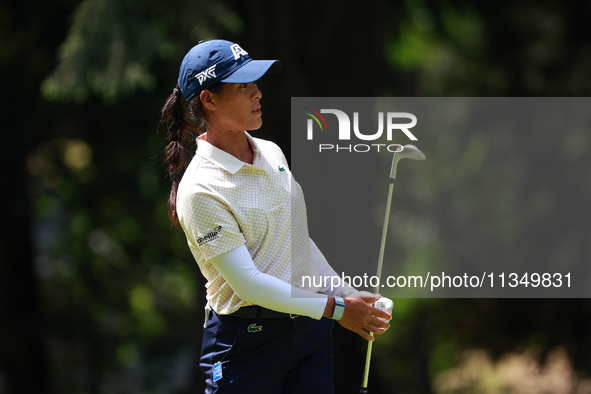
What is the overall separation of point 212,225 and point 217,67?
0.46 m

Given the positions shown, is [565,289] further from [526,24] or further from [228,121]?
[228,121]

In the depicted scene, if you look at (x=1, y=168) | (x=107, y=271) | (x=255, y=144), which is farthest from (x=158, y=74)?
(x=255, y=144)

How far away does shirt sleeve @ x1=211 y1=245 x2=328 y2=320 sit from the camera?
1798mm

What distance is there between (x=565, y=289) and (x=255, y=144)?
11.2 ft

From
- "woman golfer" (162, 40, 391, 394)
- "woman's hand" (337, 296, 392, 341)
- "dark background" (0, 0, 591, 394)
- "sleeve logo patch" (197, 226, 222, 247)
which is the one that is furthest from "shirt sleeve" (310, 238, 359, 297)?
"dark background" (0, 0, 591, 394)

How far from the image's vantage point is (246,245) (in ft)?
6.16

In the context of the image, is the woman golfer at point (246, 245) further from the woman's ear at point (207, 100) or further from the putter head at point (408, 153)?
the putter head at point (408, 153)

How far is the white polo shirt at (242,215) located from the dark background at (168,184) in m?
1.95

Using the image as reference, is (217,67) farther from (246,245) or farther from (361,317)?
(361,317)

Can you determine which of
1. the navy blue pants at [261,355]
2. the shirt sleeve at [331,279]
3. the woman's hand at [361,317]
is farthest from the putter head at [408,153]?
the navy blue pants at [261,355]

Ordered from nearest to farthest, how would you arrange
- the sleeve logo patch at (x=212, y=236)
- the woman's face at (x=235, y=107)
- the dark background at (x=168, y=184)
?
1. the sleeve logo patch at (x=212, y=236)
2. the woman's face at (x=235, y=107)
3. the dark background at (x=168, y=184)

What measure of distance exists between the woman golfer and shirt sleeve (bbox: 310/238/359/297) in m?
0.09

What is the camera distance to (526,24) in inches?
216

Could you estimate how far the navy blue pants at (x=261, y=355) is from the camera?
6.33ft
